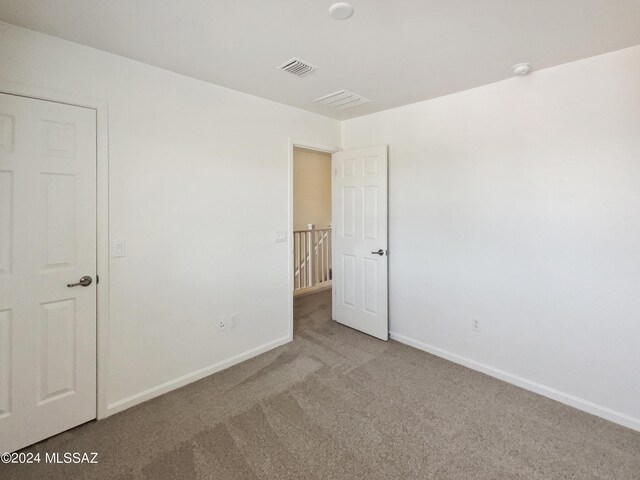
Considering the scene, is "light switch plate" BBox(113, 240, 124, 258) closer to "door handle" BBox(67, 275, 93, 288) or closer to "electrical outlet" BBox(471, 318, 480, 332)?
"door handle" BBox(67, 275, 93, 288)

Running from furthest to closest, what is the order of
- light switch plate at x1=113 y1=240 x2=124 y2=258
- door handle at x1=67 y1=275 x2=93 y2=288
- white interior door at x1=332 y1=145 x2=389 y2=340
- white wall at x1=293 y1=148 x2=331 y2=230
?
white wall at x1=293 y1=148 x2=331 y2=230
white interior door at x1=332 y1=145 x2=389 y2=340
light switch plate at x1=113 y1=240 x2=124 y2=258
door handle at x1=67 y1=275 x2=93 y2=288

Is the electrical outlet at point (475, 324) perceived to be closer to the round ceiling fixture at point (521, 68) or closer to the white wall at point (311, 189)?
the round ceiling fixture at point (521, 68)

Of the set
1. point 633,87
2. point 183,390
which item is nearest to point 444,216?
point 633,87

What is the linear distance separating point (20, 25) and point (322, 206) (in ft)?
Result: 14.8

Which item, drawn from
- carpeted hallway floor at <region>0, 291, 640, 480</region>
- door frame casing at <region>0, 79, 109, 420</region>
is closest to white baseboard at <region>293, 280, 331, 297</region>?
carpeted hallway floor at <region>0, 291, 640, 480</region>

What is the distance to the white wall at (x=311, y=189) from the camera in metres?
5.49

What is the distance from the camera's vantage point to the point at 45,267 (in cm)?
191

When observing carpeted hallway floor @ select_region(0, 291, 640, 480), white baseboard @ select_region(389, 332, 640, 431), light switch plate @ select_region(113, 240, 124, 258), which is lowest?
carpeted hallway floor @ select_region(0, 291, 640, 480)

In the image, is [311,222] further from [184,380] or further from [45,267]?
[45,267]

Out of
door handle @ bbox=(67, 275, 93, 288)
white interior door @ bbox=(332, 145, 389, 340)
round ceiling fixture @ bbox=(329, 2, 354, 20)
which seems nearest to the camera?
round ceiling fixture @ bbox=(329, 2, 354, 20)

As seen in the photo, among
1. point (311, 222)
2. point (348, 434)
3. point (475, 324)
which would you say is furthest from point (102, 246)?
point (311, 222)

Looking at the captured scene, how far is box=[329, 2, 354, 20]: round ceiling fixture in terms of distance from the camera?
1580mm

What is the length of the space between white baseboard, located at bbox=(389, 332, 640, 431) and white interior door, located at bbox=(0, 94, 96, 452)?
283 centimetres

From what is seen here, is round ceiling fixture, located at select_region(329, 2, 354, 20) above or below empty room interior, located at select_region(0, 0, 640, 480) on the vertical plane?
above
